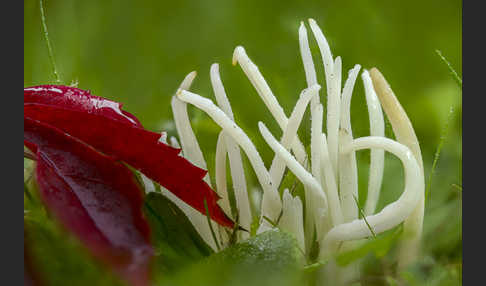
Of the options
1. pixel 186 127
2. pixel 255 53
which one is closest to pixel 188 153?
pixel 186 127

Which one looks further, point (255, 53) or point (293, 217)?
point (255, 53)

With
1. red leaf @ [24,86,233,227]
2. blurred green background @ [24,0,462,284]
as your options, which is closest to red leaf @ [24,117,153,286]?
red leaf @ [24,86,233,227]

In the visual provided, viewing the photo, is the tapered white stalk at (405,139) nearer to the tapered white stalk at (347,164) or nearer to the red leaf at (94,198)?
the tapered white stalk at (347,164)

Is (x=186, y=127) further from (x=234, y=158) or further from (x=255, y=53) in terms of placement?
(x=255, y=53)

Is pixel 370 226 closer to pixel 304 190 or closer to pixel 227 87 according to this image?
pixel 304 190

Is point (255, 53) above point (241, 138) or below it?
above

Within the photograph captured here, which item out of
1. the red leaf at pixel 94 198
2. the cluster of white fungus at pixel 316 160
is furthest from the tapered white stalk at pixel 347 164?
the red leaf at pixel 94 198

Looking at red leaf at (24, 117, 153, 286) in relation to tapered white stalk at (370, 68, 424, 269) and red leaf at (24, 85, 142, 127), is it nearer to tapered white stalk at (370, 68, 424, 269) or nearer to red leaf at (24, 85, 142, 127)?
red leaf at (24, 85, 142, 127)

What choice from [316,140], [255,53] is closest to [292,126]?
[316,140]
